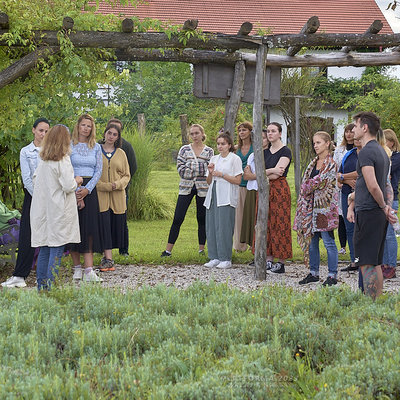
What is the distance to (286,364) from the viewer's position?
12.1ft

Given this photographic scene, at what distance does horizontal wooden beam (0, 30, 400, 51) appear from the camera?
26.4ft

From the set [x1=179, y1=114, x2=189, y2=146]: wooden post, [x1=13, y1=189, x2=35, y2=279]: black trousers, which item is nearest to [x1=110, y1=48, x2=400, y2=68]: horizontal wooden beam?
Result: [x1=13, y1=189, x2=35, y2=279]: black trousers

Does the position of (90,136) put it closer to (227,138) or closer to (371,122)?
(227,138)

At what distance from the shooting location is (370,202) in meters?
6.06

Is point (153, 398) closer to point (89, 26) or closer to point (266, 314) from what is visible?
point (266, 314)

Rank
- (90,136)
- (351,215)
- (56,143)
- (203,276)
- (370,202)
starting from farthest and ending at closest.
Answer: (203,276), (90,136), (56,143), (351,215), (370,202)

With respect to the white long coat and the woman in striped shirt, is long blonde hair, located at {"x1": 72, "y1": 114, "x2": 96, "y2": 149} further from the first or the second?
the woman in striped shirt

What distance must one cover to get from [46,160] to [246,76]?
356 centimetres

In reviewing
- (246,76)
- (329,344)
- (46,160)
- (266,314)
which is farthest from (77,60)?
(329,344)

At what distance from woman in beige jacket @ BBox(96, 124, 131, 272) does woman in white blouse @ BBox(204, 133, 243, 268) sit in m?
1.17

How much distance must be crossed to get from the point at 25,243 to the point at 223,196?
109 inches

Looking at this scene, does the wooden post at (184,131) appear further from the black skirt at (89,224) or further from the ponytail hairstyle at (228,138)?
the black skirt at (89,224)

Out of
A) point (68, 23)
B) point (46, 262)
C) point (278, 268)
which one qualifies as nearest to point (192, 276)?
point (278, 268)

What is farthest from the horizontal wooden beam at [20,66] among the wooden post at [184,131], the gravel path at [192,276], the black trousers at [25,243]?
the wooden post at [184,131]
